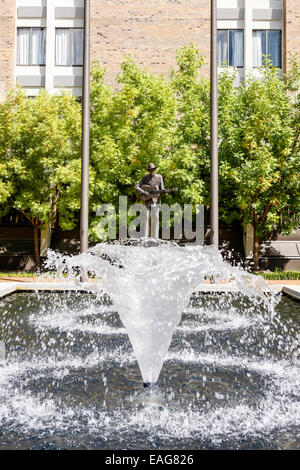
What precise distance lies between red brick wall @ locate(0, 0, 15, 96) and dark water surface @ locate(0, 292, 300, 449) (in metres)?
18.4

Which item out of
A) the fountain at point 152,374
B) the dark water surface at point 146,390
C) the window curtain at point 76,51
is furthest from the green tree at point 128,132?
the fountain at point 152,374

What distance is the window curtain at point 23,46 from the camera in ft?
80.6

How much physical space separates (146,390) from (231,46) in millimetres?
22629

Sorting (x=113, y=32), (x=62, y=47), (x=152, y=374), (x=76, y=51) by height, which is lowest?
(x=152, y=374)

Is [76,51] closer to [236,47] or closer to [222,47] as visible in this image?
[222,47]

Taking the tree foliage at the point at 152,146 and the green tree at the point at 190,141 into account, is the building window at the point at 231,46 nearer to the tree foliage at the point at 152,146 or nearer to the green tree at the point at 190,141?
the green tree at the point at 190,141

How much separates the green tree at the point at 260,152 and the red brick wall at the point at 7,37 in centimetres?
1077

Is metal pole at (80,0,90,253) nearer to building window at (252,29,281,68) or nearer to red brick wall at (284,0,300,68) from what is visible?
building window at (252,29,281,68)

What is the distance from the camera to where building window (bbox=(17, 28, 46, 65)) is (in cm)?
2458

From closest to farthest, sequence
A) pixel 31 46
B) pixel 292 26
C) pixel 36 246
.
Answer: pixel 36 246
pixel 292 26
pixel 31 46

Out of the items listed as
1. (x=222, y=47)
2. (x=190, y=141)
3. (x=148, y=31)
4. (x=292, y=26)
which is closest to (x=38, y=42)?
(x=148, y=31)

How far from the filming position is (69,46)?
24.6 m
